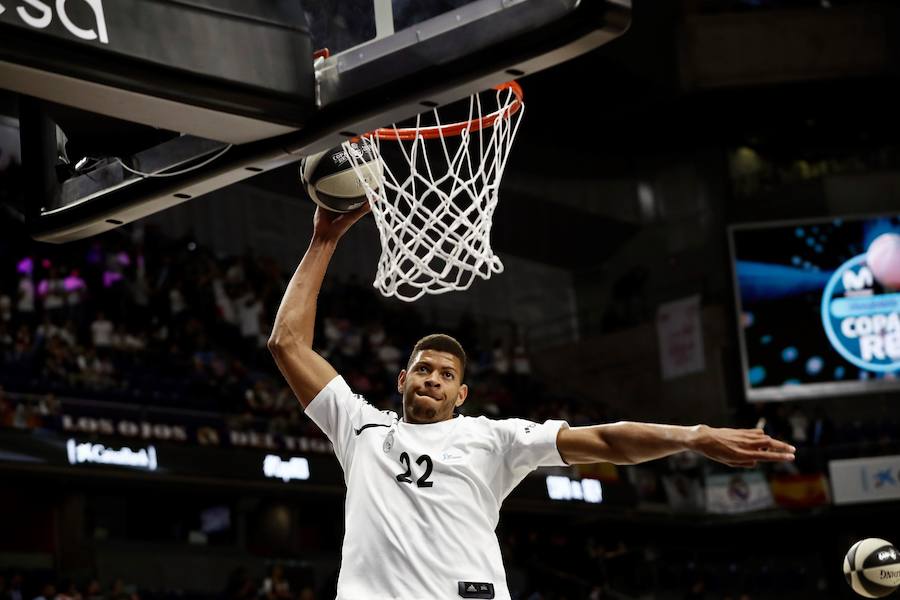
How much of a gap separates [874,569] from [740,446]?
11.4ft

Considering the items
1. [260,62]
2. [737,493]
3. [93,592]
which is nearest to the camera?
[260,62]

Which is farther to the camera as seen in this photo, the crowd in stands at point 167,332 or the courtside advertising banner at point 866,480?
the courtside advertising banner at point 866,480

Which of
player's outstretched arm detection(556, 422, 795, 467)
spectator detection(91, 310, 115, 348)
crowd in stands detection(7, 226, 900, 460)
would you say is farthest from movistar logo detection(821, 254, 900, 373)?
player's outstretched arm detection(556, 422, 795, 467)

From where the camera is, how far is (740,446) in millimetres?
3754

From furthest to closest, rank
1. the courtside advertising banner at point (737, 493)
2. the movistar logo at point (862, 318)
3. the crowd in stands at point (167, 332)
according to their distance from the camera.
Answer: the movistar logo at point (862, 318), the courtside advertising banner at point (737, 493), the crowd in stands at point (167, 332)

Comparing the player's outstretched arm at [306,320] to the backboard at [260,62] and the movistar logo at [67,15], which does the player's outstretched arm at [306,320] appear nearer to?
the backboard at [260,62]

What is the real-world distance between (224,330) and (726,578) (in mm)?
9024

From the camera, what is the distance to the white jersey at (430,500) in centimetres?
411

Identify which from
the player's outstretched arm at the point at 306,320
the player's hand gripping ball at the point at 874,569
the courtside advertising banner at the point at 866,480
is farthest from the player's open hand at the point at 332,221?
the courtside advertising banner at the point at 866,480

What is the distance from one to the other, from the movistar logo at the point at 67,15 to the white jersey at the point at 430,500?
176 centimetres

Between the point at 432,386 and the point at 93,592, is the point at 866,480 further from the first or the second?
the point at 432,386

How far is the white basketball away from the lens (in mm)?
4395

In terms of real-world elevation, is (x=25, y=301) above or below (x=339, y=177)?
above

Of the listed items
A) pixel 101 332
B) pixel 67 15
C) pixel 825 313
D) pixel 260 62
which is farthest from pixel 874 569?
pixel 825 313
